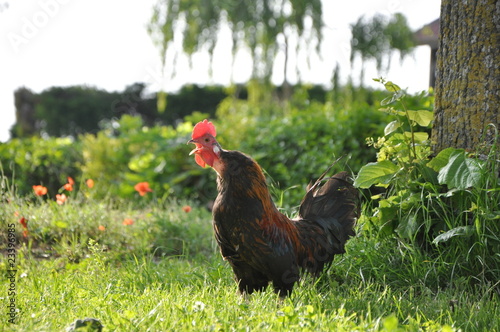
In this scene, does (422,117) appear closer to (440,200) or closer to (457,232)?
(440,200)

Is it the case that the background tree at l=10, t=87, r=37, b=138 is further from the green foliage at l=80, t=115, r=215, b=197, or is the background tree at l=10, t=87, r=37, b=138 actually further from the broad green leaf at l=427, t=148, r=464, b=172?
the broad green leaf at l=427, t=148, r=464, b=172

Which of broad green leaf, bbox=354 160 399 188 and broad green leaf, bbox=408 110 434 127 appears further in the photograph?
broad green leaf, bbox=408 110 434 127

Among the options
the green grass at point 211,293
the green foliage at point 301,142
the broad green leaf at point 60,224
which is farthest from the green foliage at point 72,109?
the green grass at point 211,293

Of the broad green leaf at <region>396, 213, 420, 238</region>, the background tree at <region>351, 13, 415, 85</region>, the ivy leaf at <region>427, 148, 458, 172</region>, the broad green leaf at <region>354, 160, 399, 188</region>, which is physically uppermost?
the background tree at <region>351, 13, 415, 85</region>

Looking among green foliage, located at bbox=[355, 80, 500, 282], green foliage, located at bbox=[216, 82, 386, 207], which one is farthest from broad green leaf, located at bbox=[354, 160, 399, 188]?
green foliage, located at bbox=[216, 82, 386, 207]

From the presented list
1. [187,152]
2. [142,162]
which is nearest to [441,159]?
[187,152]

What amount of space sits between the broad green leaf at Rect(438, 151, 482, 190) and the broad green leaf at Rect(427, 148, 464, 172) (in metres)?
0.13

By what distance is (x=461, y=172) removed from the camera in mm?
3152

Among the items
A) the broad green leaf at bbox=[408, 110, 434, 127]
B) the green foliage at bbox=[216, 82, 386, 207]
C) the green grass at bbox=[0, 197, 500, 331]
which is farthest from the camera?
the green foliage at bbox=[216, 82, 386, 207]

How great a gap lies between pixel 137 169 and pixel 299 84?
18.3 feet

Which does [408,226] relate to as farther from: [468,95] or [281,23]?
[281,23]

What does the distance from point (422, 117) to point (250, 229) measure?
164cm

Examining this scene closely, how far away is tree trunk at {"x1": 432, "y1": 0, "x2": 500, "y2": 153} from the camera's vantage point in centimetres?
346

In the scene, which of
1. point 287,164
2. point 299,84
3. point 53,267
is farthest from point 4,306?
point 299,84
